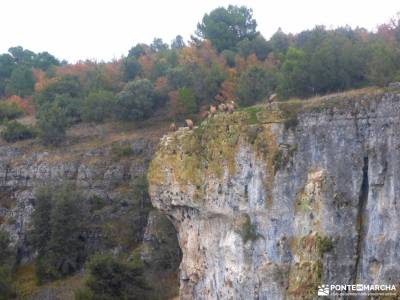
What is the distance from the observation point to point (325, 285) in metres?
21.1

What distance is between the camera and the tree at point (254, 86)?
37.3 m

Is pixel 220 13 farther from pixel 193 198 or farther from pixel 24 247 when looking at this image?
pixel 193 198

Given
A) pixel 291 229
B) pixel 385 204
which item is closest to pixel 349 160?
pixel 385 204

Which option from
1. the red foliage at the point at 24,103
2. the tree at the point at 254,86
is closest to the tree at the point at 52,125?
the red foliage at the point at 24,103

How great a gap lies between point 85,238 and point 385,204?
968 inches

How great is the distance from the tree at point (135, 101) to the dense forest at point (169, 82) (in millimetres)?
80

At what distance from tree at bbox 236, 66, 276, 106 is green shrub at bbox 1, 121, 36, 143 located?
2011 cm

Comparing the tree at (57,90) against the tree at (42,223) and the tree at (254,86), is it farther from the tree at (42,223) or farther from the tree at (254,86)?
the tree at (254,86)

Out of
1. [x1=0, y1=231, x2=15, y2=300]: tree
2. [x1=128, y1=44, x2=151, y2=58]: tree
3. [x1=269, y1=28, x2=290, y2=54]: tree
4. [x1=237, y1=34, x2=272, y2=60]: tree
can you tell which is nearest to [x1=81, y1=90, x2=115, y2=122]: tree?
[x1=237, y1=34, x2=272, y2=60]: tree

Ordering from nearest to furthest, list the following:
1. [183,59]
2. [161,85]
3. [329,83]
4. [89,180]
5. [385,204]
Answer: [385,204]
[329,83]
[89,180]
[161,85]
[183,59]

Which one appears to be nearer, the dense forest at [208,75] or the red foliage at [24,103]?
the dense forest at [208,75]

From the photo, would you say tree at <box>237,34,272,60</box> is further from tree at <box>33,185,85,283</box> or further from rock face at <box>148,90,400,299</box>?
rock face at <box>148,90,400,299</box>

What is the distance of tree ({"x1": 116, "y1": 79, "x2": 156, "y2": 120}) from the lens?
47.7 metres

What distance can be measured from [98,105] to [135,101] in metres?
3.54
